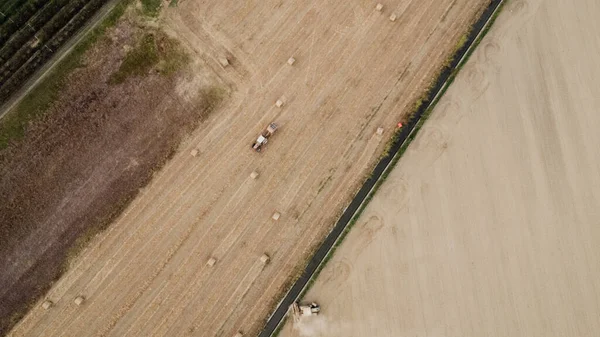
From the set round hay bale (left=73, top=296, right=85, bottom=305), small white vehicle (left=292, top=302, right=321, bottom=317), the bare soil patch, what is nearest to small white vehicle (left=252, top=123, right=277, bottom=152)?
the bare soil patch

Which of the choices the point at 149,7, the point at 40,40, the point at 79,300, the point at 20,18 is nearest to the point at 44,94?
the point at 40,40

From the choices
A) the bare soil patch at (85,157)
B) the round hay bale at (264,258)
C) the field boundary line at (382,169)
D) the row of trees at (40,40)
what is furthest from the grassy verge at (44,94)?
the field boundary line at (382,169)

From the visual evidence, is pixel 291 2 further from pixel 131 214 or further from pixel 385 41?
pixel 131 214

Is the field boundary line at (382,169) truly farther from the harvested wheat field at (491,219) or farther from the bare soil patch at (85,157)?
the bare soil patch at (85,157)

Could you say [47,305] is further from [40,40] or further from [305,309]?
[40,40]

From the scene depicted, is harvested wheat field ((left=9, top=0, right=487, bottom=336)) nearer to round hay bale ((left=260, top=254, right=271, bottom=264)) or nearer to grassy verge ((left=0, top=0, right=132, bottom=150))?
round hay bale ((left=260, top=254, right=271, bottom=264))

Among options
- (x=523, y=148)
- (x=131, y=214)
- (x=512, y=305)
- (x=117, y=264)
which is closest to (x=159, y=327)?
(x=117, y=264)
